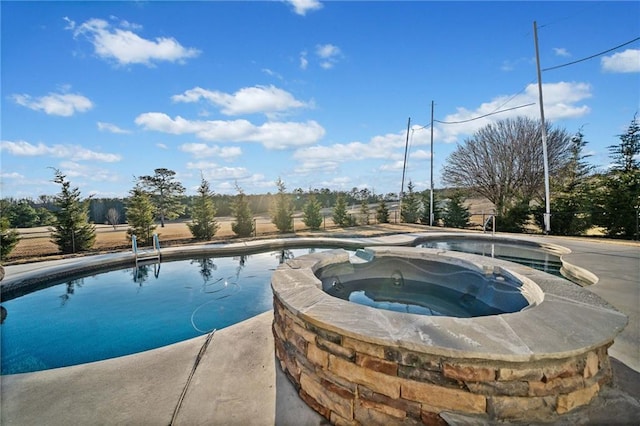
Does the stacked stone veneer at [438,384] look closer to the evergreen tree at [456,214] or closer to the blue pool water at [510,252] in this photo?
the blue pool water at [510,252]

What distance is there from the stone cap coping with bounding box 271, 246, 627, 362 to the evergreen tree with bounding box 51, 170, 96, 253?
11201mm

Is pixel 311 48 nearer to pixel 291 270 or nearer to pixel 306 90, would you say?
pixel 306 90

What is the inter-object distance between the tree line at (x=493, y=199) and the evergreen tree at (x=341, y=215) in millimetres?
60

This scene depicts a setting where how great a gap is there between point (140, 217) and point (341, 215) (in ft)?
32.4

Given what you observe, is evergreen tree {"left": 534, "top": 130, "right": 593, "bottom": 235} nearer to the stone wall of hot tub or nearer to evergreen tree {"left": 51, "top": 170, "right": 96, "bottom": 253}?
the stone wall of hot tub

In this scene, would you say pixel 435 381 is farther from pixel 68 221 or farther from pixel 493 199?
pixel 493 199

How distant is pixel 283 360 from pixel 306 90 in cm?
927

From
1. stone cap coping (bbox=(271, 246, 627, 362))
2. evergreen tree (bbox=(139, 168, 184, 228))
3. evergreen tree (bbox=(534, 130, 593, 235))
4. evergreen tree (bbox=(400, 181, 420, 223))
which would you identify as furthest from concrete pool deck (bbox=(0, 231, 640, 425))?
evergreen tree (bbox=(139, 168, 184, 228))

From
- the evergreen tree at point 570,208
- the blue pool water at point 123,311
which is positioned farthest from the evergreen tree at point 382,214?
the blue pool water at point 123,311

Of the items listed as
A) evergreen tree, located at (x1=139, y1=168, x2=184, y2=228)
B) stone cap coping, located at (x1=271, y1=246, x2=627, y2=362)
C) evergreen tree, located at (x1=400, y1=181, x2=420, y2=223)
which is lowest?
stone cap coping, located at (x1=271, y1=246, x2=627, y2=362)

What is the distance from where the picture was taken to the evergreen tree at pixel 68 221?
953 cm

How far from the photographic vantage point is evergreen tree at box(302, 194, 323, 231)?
14.5 m

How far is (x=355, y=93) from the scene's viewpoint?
10.2 meters

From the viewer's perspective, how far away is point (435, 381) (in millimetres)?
1448
